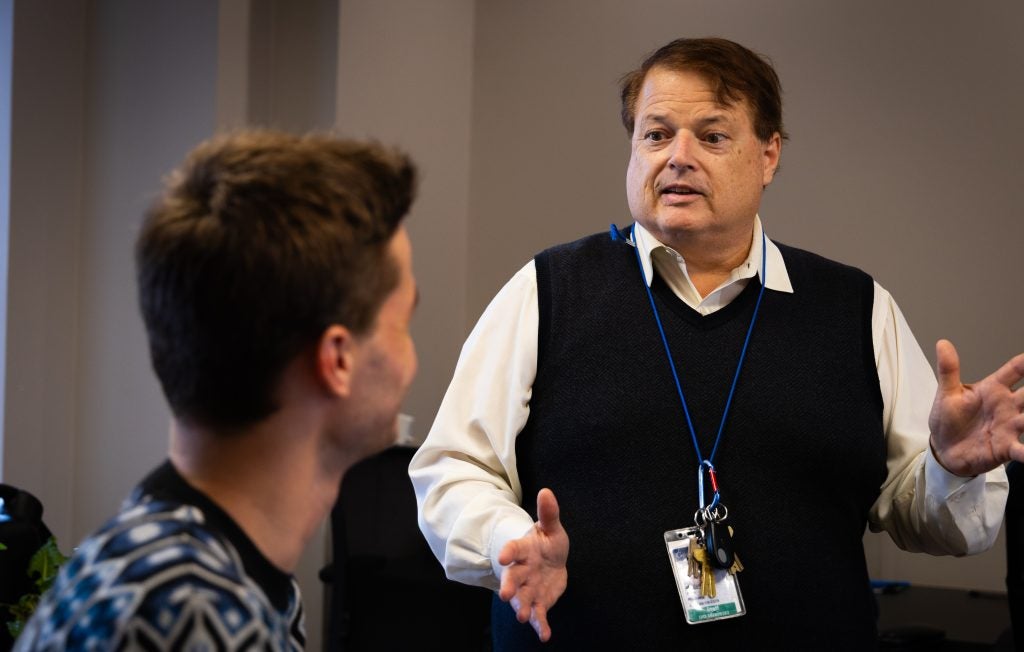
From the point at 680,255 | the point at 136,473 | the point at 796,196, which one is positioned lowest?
the point at 136,473

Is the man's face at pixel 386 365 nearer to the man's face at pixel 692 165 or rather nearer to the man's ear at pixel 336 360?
the man's ear at pixel 336 360

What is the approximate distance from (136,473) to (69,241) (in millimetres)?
850

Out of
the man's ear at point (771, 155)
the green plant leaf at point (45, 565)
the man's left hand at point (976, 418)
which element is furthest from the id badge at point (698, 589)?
the green plant leaf at point (45, 565)

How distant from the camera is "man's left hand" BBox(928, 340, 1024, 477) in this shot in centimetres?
171

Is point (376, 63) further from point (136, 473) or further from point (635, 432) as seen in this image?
point (635, 432)

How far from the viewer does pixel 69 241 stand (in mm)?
3998

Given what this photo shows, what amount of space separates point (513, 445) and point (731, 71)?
2.48 ft

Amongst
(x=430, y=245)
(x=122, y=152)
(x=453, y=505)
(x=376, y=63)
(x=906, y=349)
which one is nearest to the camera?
(x=453, y=505)

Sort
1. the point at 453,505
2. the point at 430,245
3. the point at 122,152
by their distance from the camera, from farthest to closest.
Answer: the point at 430,245 → the point at 122,152 → the point at 453,505

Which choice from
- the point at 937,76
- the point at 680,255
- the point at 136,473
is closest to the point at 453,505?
the point at 680,255

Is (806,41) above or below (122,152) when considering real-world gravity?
above

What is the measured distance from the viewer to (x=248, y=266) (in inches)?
37.7

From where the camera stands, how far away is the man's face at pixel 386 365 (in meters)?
1.07

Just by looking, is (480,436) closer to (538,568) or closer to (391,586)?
(538,568)
